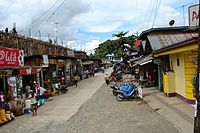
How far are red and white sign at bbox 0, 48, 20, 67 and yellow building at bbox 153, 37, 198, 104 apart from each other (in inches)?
365

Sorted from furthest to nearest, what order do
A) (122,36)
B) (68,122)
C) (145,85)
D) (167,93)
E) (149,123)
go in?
(122,36) < (145,85) < (167,93) < (68,122) < (149,123)

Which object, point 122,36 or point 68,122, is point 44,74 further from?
point 122,36

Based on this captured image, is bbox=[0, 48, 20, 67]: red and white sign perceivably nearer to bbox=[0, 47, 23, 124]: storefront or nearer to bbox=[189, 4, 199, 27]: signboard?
bbox=[0, 47, 23, 124]: storefront

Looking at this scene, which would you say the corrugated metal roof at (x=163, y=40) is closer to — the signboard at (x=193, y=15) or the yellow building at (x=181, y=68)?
the yellow building at (x=181, y=68)

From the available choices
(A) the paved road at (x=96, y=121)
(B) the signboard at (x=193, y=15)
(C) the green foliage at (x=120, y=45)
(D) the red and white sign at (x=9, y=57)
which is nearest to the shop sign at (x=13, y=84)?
(D) the red and white sign at (x=9, y=57)

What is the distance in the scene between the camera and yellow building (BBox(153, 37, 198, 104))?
13.4m

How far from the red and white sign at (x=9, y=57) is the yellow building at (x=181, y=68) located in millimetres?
9266

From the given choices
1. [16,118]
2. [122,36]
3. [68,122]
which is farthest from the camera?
[122,36]

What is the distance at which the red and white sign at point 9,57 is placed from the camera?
1739cm

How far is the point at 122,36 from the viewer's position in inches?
2324

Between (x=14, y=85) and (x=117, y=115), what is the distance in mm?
8046

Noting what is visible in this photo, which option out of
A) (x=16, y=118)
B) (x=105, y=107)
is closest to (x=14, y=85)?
(x=16, y=118)

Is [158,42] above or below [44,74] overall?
above

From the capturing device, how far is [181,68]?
16.5 meters
